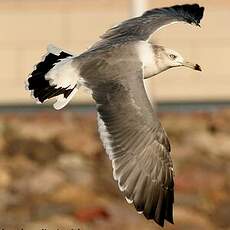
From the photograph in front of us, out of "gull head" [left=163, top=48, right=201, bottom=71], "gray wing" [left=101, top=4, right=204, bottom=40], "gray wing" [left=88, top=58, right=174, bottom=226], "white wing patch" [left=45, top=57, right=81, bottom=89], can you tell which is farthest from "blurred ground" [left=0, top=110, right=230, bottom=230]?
"gray wing" [left=88, top=58, right=174, bottom=226]

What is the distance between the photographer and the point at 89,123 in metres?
19.5

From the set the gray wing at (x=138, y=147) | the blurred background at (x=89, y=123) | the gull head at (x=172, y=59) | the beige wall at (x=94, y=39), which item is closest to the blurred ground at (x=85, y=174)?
the blurred background at (x=89, y=123)

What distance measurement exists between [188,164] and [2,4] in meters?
3.98

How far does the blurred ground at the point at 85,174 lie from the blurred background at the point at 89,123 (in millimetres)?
12

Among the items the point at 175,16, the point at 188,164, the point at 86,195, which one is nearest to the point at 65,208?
the point at 86,195

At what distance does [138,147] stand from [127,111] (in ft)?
0.87

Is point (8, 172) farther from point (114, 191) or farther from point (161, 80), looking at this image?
point (161, 80)

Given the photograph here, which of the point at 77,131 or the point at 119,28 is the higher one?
the point at 119,28

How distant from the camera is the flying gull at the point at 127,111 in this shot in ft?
35.5

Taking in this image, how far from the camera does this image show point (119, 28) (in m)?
12.2

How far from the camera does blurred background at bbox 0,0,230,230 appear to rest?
16297mm

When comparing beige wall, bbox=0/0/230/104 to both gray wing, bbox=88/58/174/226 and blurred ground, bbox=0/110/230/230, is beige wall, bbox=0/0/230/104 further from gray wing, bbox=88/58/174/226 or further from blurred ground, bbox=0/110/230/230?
gray wing, bbox=88/58/174/226

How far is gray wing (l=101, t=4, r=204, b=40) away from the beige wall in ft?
23.0

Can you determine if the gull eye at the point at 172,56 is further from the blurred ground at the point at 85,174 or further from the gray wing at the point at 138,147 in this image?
the blurred ground at the point at 85,174
